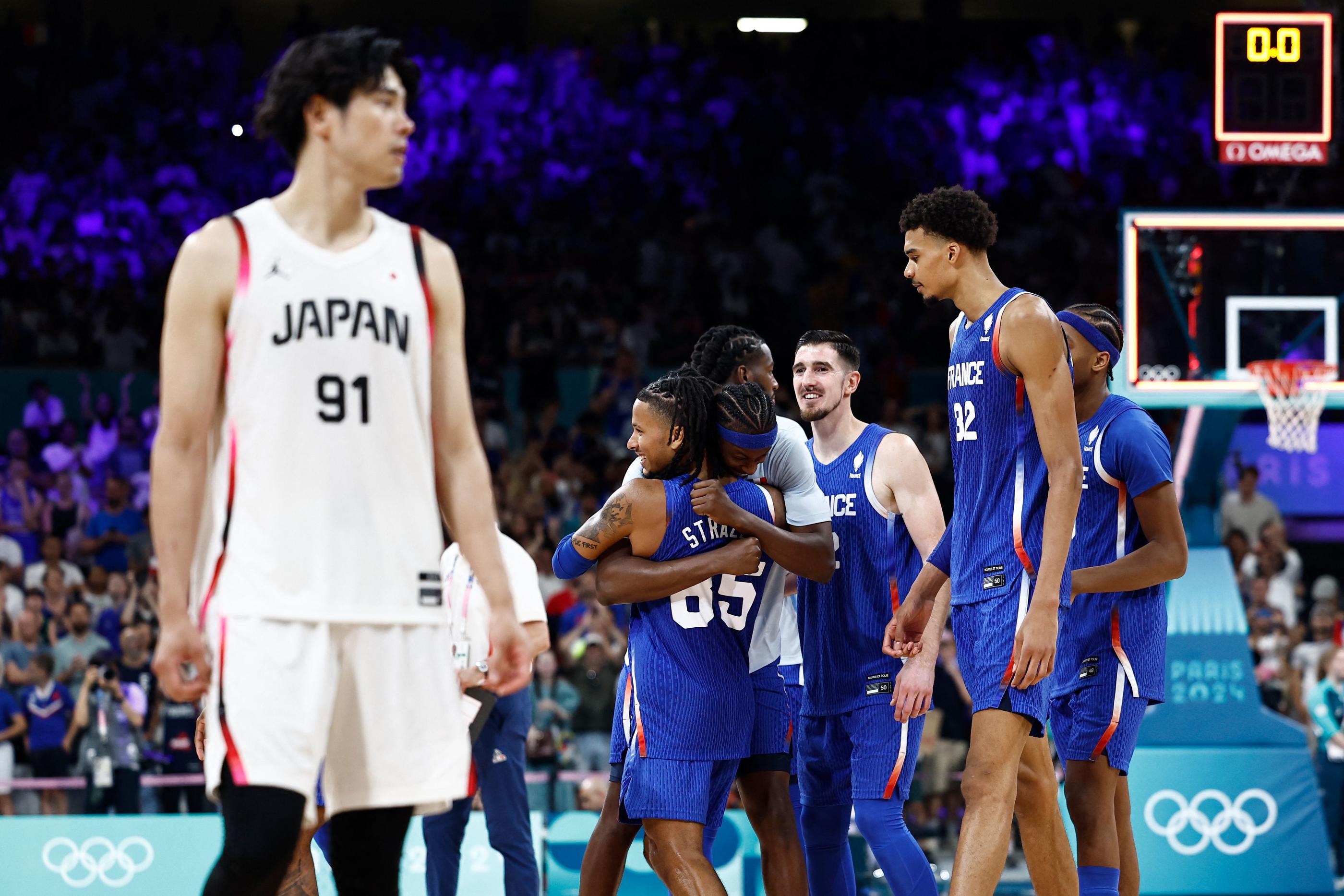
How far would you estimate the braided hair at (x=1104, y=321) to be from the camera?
556 centimetres

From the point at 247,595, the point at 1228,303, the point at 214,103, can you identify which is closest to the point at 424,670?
the point at 247,595

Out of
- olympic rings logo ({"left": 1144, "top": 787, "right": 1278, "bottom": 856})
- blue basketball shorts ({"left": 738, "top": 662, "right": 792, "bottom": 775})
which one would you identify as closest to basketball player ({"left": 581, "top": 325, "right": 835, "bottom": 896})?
blue basketball shorts ({"left": 738, "top": 662, "right": 792, "bottom": 775})

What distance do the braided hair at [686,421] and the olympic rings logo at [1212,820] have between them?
6135mm

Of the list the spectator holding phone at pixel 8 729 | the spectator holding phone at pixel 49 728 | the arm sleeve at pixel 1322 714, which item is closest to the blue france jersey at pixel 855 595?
the arm sleeve at pixel 1322 714

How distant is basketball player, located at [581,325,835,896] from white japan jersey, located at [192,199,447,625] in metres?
1.81

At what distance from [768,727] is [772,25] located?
16.6 m

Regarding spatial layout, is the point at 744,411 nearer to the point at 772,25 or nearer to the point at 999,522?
the point at 999,522

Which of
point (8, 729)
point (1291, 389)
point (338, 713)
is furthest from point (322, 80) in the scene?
point (8, 729)

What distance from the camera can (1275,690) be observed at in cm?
1227

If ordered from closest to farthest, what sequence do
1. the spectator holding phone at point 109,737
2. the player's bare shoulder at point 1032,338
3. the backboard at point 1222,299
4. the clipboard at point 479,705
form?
the player's bare shoulder at point 1032,338, the clipboard at point 479,705, the backboard at point 1222,299, the spectator holding phone at point 109,737

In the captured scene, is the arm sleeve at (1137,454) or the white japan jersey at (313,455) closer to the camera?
the white japan jersey at (313,455)

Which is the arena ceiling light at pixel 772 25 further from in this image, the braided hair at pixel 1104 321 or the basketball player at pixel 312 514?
the basketball player at pixel 312 514

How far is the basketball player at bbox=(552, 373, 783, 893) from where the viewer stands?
481 centimetres

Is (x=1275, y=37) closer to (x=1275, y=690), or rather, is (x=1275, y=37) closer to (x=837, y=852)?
(x=1275, y=690)
